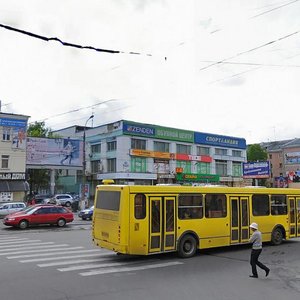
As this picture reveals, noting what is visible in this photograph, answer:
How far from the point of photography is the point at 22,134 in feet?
160

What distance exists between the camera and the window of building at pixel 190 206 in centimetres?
1434

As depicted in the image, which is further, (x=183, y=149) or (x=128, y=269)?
(x=183, y=149)

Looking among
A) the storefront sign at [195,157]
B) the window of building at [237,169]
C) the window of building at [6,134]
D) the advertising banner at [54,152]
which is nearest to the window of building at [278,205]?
the window of building at [6,134]

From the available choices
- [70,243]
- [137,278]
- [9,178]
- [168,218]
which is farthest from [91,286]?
[9,178]

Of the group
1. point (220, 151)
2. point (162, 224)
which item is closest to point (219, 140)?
point (220, 151)

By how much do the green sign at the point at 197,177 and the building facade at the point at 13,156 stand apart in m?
22.8

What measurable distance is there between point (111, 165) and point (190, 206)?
44.0 metres

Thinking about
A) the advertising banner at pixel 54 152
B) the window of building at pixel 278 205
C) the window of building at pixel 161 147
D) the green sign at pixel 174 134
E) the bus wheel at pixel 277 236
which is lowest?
the bus wheel at pixel 277 236

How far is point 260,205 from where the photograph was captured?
1705cm

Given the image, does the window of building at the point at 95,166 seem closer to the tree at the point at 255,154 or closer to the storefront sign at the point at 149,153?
the storefront sign at the point at 149,153

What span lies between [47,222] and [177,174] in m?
35.3

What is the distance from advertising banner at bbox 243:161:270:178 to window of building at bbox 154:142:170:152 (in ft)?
37.8

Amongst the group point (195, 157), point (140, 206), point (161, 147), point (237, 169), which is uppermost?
point (161, 147)

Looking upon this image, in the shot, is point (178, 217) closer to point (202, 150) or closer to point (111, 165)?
point (111, 165)
